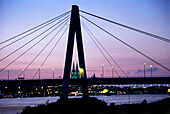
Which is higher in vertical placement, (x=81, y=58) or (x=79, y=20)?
(x=79, y=20)

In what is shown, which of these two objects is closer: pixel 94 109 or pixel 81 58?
pixel 94 109

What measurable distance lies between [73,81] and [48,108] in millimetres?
28930

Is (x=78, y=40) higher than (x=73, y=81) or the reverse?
higher

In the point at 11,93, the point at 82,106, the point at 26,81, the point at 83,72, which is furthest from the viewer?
the point at 11,93

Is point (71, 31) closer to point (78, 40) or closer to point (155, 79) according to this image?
point (78, 40)

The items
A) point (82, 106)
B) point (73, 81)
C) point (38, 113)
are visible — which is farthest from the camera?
point (73, 81)

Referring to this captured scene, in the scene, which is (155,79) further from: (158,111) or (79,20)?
(158,111)

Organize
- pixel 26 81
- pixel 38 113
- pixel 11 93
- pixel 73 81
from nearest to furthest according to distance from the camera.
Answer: pixel 38 113
pixel 73 81
pixel 26 81
pixel 11 93

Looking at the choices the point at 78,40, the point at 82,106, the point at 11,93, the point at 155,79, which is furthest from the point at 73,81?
the point at 11,93

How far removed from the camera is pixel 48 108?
1364 inches

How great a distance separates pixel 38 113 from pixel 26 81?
124ft

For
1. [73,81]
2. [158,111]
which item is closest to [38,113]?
[158,111]

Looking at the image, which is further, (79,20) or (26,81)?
(26,81)

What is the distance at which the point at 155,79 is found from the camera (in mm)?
61250
